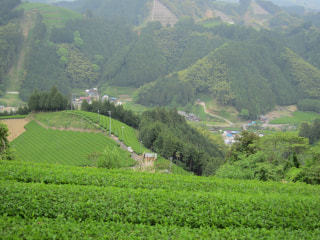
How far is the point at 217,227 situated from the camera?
12.5m

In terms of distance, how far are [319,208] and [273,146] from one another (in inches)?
587

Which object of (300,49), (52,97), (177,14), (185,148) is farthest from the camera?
(177,14)

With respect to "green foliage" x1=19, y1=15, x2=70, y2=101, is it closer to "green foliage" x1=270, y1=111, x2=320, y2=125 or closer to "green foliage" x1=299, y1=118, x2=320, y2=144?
"green foliage" x1=270, y1=111, x2=320, y2=125

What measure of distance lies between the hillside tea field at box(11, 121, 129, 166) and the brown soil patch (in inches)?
56.2

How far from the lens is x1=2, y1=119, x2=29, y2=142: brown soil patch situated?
48.3 m

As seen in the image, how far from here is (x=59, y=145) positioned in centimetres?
4362

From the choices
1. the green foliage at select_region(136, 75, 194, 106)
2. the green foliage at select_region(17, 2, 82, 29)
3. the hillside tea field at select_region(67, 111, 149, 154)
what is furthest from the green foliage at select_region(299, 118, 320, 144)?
the green foliage at select_region(17, 2, 82, 29)

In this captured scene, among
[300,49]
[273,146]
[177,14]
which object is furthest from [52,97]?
[177,14]

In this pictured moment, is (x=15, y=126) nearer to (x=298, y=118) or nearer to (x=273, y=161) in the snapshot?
(x=273, y=161)

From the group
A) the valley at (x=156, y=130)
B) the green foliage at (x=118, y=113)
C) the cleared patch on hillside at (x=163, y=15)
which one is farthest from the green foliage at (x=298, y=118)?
the cleared patch on hillside at (x=163, y=15)

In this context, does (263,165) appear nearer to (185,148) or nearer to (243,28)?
(185,148)

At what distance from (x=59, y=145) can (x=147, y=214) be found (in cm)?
3453

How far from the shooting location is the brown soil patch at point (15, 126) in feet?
158

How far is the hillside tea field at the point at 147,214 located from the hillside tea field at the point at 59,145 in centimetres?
2439
